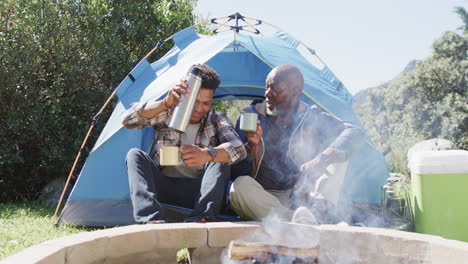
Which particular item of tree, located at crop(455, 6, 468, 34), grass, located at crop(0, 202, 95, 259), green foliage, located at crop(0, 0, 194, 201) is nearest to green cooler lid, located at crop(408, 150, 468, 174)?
grass, located at crop(0, 202, 95, 259)

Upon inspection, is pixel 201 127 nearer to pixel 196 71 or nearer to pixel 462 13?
pixel 196 71

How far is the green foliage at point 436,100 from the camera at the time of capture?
9.64 metres

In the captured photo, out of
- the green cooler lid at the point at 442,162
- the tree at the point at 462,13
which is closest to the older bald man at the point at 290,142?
the green cooler lid at the point at 442,162

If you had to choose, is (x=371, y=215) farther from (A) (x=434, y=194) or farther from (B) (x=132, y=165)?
(B) (x=132, y=165)

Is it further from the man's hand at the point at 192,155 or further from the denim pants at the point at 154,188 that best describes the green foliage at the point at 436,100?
the man's hand at the point at 192,155

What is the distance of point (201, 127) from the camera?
2.68 metres

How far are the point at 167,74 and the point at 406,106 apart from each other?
30.6 ft

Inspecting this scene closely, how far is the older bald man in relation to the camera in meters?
2.53

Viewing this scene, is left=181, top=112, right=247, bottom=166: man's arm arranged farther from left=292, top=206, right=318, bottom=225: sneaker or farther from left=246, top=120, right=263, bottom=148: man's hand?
left=292, top=206, right=318, bottom=225: sneaker

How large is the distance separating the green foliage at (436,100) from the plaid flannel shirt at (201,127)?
263 inches

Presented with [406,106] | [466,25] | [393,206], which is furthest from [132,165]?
[466,25]

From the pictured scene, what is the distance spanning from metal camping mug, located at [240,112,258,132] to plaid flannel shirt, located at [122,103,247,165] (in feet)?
0.85

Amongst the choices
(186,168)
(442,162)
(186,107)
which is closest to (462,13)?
(442,162)

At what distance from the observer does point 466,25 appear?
47.2ft
